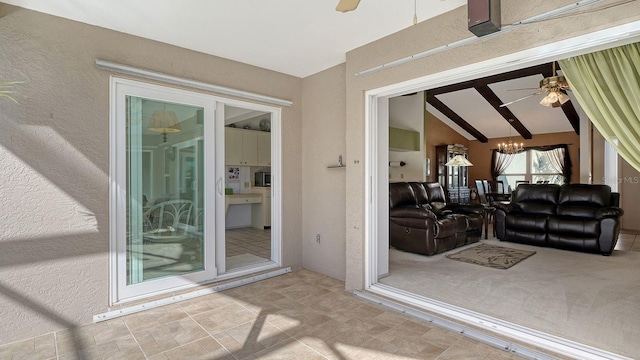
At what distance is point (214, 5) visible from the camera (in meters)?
2.40

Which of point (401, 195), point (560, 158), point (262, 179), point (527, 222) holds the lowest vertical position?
point (527, 222)

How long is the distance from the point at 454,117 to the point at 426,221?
7.08 metres

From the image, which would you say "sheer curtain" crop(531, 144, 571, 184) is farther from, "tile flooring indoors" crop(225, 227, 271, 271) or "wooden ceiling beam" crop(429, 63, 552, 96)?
"tile flooring indoors" crop(225, 227, 271, 271)

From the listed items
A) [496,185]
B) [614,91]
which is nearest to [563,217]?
[614,91]

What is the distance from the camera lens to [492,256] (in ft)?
14.7

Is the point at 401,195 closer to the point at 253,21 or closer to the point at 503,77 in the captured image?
the point at 253,21

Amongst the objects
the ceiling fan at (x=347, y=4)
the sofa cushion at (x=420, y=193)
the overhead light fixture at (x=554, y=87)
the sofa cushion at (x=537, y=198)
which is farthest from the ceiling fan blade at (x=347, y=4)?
the sofa cushion at (x=537, y=198)

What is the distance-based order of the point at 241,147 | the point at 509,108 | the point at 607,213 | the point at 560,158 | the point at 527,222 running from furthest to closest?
the point at 560,158 → the point at 509,108 → the point at 241,147 → the point at 527,222 → the point at 607,213

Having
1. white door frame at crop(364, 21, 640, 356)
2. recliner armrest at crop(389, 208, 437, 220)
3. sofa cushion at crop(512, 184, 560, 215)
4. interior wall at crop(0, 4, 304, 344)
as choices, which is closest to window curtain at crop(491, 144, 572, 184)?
sofa cushion at crop(512, 184, 560, 215)

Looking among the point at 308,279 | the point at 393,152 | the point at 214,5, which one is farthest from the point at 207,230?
the point at 393,152

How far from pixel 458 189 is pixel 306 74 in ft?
25.2

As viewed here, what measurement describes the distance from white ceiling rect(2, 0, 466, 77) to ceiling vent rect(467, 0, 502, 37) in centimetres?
36

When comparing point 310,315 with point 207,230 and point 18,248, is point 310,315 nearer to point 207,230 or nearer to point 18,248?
point 207,230

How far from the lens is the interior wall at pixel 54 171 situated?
2344mm
